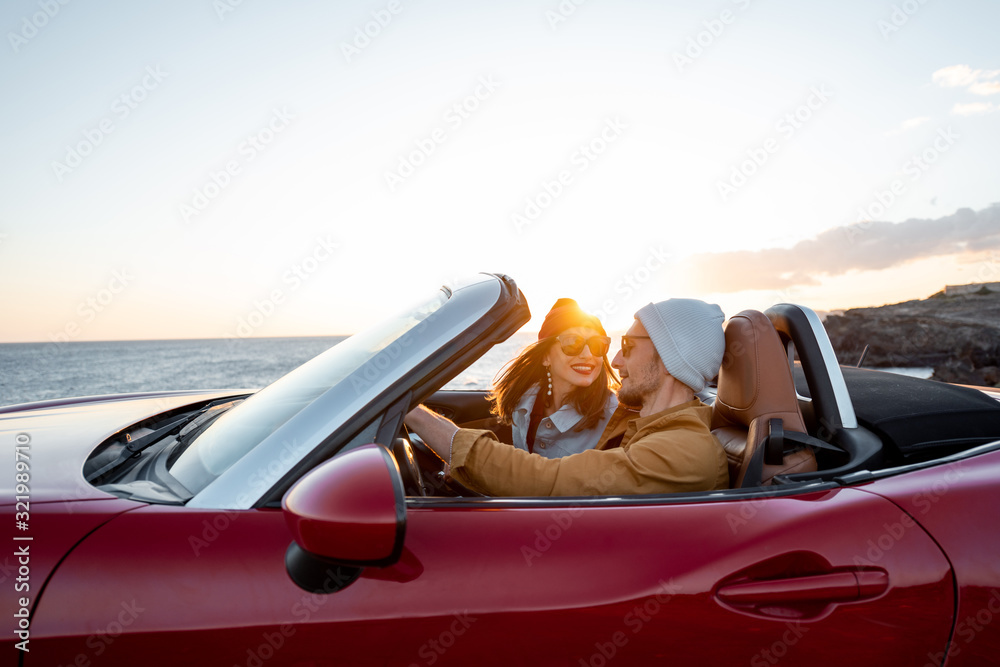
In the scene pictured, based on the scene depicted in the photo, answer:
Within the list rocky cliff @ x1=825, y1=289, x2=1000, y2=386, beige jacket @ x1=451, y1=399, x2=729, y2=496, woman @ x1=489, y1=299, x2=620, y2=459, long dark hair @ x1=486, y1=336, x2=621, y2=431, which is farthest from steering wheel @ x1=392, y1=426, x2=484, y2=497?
rocky cliff @ x1=825, y1=289, x2=1000, y2=386

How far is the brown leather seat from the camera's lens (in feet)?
6.06

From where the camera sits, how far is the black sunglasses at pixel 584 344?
112 inches

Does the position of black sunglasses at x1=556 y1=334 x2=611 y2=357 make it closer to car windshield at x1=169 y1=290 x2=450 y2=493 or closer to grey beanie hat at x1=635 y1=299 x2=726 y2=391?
grey beanie hat at x1=635 y1=299 x2=726 y2=391

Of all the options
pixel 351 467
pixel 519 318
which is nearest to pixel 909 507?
pixel 519 318

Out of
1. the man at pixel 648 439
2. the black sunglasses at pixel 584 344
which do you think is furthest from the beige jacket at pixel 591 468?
the black sunglasses at pixel 584 344

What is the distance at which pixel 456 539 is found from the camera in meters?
1.19

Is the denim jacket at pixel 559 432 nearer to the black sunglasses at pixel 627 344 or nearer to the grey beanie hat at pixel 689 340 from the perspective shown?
the black sunglasses at pixel 627 344

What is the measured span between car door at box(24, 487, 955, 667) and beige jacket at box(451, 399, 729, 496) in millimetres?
337

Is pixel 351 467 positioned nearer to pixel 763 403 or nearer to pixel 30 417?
pixel 763 403

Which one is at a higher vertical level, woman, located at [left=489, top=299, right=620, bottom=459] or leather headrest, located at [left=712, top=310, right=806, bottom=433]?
leather headrest, located at [left=712, top=310, right=806, bottom=433]

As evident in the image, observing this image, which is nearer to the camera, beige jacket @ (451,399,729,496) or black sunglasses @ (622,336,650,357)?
beige jacket @ (451,399,729,496)

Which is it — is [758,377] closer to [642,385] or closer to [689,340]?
[689,340]

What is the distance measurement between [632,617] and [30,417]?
2.09 m

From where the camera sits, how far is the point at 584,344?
9.37 feet
